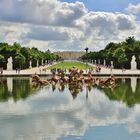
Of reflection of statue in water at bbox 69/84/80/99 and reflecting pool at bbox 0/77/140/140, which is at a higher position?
reflection of statue in water at bbox 69/84/80/99

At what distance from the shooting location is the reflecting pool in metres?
A: 13.0

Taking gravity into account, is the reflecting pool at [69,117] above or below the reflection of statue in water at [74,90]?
below

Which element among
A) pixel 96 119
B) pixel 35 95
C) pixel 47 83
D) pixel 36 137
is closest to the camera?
pixel 36 137

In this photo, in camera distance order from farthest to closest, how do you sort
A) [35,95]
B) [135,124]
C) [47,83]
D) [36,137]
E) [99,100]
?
[47,83] → [35,95] → [99,100] → [135,124] → [36,137]

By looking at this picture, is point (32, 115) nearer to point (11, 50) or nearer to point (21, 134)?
point (21, 134)

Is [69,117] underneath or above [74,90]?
underneath

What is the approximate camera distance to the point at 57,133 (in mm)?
13242

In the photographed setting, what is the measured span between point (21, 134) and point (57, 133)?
1003mm

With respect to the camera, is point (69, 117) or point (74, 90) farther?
point (74, 90)

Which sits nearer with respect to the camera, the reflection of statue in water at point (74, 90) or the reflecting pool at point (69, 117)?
the reflecting pool at point (69, 117)

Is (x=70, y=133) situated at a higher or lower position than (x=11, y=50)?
lower

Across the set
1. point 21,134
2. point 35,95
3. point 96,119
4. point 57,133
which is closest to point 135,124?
point 96,119

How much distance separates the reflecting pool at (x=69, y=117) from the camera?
42.7 feet

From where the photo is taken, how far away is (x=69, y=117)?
634 inches
